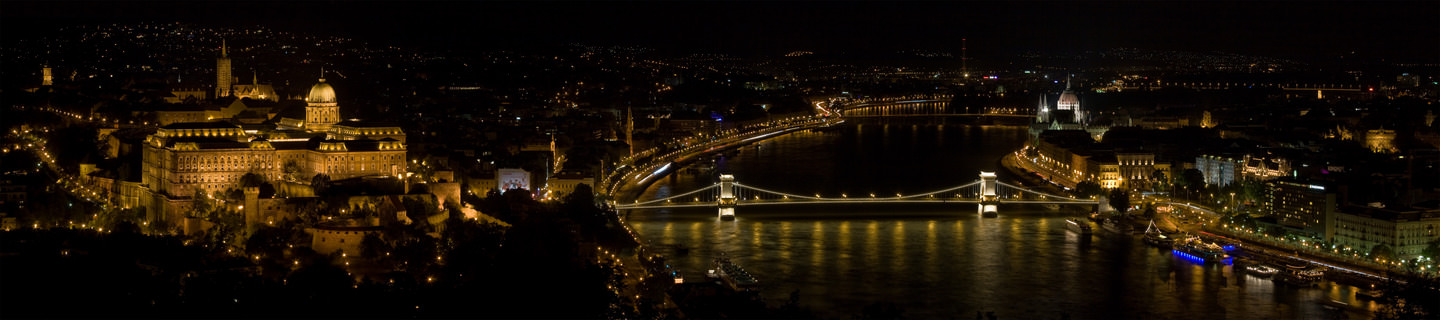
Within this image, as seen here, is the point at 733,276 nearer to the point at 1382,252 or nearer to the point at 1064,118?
the point at 1382,252

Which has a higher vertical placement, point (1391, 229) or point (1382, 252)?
point (1391, 229)

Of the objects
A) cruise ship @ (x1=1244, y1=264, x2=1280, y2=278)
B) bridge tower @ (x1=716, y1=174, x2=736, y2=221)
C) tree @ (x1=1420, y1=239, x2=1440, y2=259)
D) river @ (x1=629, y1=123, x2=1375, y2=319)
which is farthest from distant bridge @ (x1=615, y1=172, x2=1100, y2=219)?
tree @ (x1=1420, y1=239, x2=1440, y2=259)

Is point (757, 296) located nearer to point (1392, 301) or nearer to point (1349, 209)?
point (1392, 301)

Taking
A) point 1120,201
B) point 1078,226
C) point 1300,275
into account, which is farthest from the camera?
point 1120,201

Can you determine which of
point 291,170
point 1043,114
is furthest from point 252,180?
point 1043,114

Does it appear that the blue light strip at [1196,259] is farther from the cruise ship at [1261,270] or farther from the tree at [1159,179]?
the tree at [1159,179]

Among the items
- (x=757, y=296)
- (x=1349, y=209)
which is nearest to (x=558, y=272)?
(x=757, y=296)
